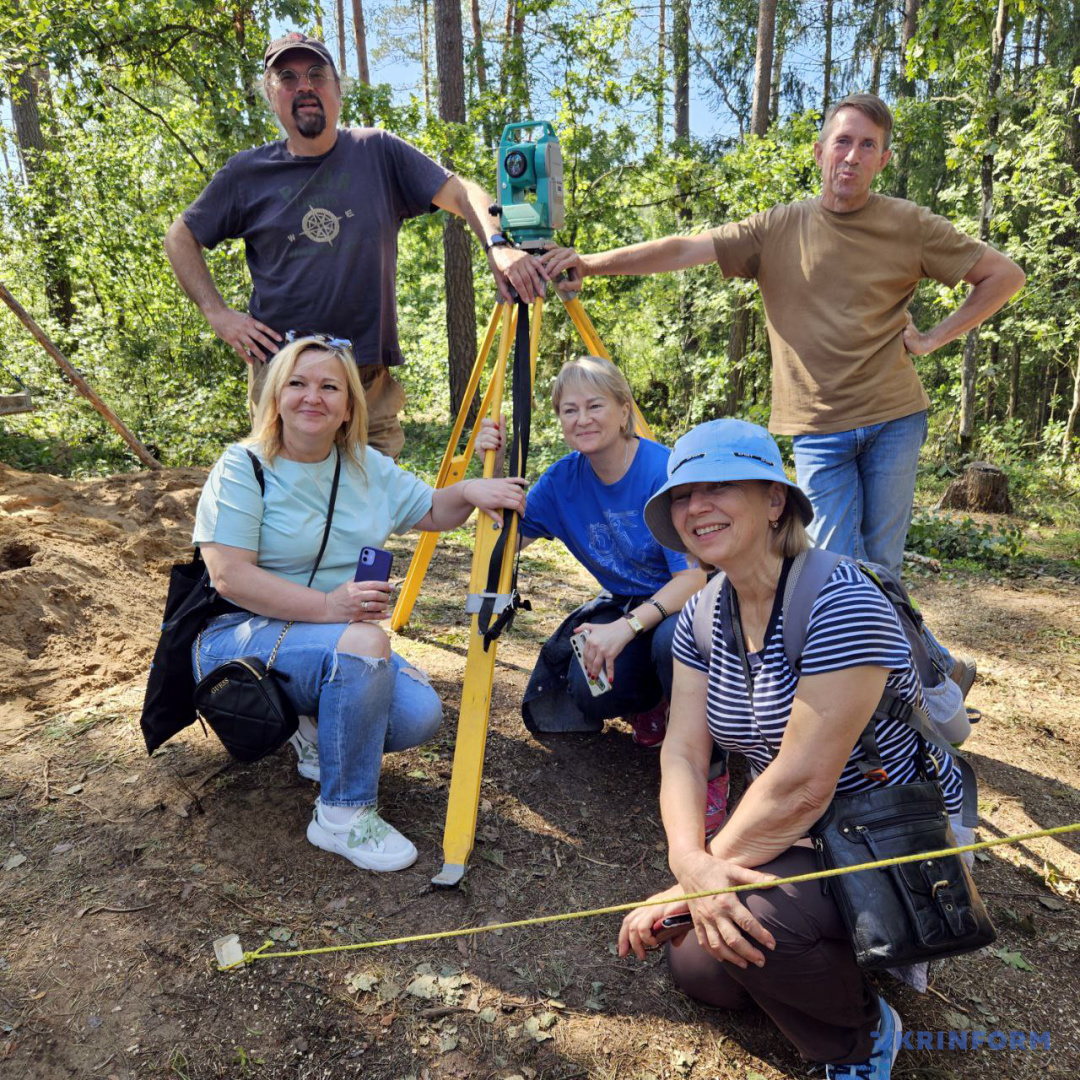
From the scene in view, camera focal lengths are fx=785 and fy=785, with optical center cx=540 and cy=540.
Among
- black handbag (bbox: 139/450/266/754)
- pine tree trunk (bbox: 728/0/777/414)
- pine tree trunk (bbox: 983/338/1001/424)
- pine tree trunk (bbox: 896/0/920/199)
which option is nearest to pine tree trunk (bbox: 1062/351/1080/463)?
pine tree trunk (bbox: 983/338/1001/424)

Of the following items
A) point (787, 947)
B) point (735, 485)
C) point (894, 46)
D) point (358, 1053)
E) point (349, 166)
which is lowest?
point (358, 1053)

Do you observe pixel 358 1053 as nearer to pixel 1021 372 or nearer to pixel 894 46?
pixel 1021 372

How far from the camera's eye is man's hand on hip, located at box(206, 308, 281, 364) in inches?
114

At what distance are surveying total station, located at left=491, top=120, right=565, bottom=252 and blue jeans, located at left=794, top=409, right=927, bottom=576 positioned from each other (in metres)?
1.27

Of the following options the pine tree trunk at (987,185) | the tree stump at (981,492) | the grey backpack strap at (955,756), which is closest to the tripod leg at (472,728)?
the grey backpack strap at (955,756)

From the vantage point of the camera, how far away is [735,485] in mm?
1681

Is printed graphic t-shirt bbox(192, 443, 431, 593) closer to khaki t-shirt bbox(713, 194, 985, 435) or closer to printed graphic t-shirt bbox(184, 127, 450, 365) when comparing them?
printed graphic t-shirt bbox(184, 127, 450, 365)

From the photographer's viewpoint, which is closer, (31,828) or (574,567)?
(31,828)

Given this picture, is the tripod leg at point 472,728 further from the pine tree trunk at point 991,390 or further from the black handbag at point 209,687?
the pine tree trunk at point 991,390

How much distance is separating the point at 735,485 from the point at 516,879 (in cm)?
138

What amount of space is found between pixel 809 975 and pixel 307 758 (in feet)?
5.69

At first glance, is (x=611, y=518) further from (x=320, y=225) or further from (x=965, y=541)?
(x=965, y=541)

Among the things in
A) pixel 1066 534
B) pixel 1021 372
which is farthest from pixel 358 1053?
pixel 1021 372

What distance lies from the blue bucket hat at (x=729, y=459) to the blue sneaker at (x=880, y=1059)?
1099 millimetres
